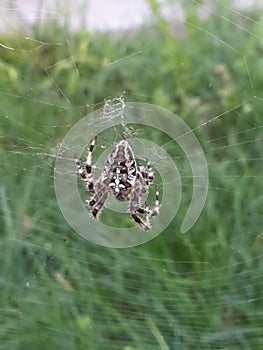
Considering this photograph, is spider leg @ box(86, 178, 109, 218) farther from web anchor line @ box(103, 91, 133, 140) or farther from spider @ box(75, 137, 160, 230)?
web anchor line @ box(103, 91, 133, 140)

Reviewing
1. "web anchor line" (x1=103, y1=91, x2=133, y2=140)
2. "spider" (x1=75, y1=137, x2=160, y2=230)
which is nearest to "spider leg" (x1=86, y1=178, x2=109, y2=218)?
"spider" (x1=75, y1=137, x2=160, y2=230)

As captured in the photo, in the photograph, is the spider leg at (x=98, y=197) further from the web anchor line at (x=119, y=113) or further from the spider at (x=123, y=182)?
the web anchor line at (x=119, y=113)

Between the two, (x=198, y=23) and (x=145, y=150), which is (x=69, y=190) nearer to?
(x=145, y=150)

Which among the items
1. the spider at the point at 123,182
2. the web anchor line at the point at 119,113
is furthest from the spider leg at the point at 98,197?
the web anchor line at the point at 119,113

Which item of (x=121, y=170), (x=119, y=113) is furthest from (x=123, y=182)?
(x=119, y=113)

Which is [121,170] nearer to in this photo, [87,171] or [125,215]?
[87,171]

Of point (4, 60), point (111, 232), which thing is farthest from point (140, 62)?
point (111, 232)
